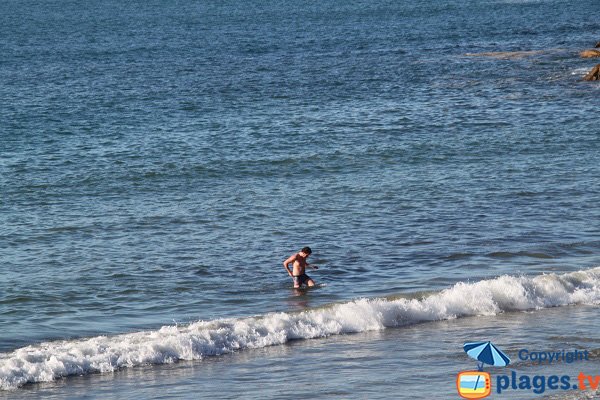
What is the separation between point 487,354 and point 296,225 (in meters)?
11.4

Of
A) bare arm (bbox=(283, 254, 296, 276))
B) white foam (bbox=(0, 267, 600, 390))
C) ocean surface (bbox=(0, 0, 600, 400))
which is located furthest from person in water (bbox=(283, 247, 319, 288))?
white foam (bbox=(0, 267, 600, 390))

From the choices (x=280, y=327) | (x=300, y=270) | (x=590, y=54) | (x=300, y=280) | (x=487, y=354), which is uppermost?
(x=590, y=54)

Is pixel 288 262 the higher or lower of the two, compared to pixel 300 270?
higher

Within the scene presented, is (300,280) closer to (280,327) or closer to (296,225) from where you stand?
(280,327)

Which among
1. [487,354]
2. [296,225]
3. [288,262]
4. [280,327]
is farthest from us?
[296,225]

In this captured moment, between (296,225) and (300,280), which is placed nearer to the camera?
(300,280)

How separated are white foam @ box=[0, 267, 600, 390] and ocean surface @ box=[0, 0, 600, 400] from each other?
0.14 feet

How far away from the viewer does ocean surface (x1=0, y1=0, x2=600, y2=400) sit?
17.4 metres

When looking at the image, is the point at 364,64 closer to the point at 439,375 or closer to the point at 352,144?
the point at 352,144

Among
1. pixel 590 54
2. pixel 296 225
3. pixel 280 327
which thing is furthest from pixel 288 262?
pixel 590 54

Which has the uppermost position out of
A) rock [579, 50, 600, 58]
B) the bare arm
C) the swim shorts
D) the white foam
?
rock [579, 50, 600, 58]

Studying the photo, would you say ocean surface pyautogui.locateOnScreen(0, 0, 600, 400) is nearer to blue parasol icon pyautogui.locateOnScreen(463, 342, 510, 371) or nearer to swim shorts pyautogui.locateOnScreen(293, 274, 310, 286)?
blue parasol icon pyautogui.locateOnScreen(463, 342, 510, 371)

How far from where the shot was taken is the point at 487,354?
653 inches

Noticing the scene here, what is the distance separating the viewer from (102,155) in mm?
36375
